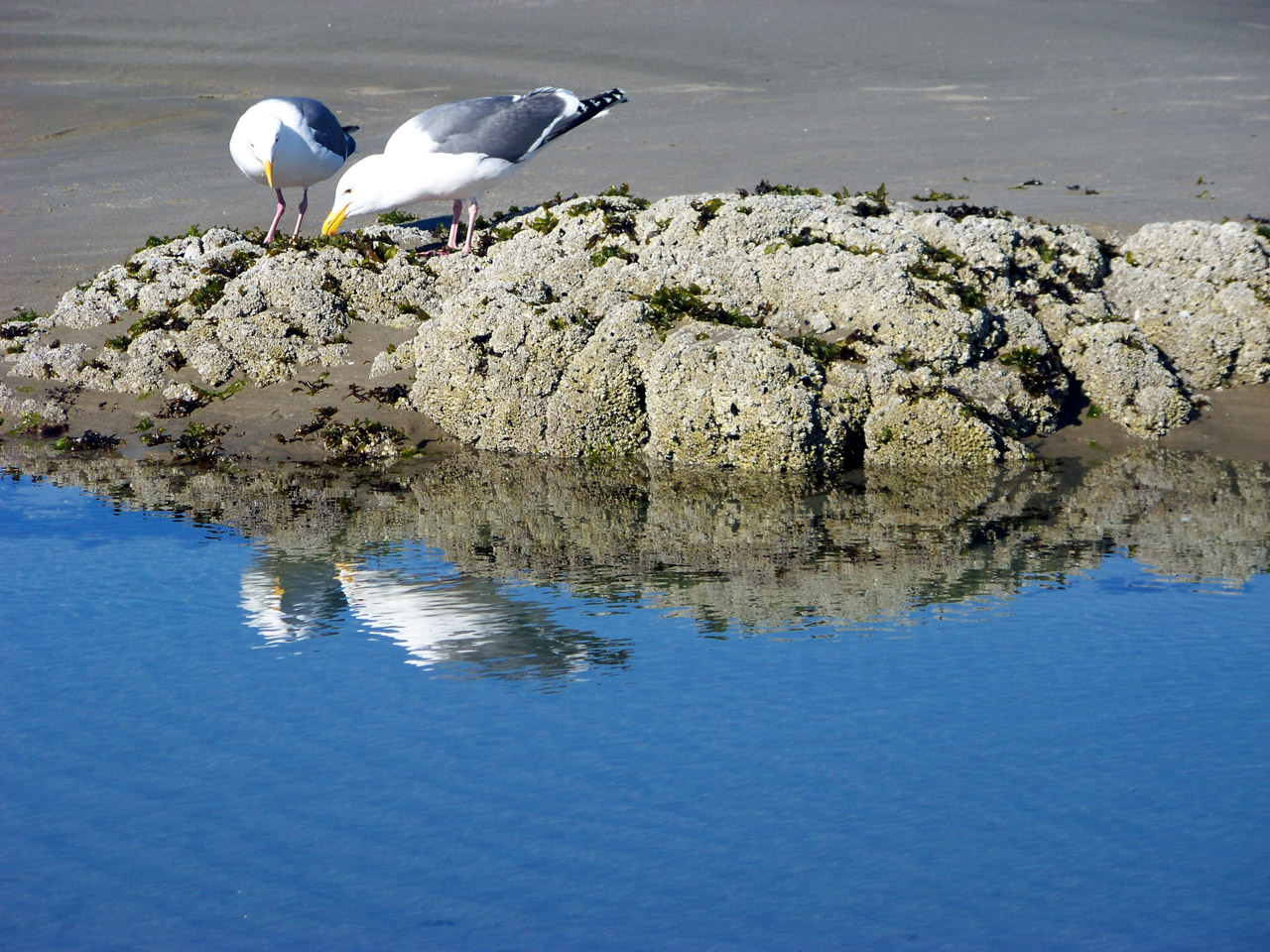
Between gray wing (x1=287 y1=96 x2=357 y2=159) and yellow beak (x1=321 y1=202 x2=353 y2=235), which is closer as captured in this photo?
yellow beak (x1=321 y1=202 x2=353 y2=235)

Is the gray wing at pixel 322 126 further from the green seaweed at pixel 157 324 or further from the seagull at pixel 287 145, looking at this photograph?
the green seaweed at pixel 157 324

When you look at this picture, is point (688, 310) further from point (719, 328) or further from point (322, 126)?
point (322, 126)

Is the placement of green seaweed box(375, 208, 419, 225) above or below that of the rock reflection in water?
above

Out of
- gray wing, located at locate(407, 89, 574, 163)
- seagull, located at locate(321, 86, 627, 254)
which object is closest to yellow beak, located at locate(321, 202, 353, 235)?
seagull, located at locate(321, 86, 627, 254)

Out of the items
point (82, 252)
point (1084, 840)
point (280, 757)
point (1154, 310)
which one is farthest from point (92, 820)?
point (82, 252)

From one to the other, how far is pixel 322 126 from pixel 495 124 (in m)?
1.70

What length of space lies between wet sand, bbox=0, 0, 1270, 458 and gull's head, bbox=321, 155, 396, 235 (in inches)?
95.3

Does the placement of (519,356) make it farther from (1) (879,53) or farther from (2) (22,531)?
(1) (879,53)

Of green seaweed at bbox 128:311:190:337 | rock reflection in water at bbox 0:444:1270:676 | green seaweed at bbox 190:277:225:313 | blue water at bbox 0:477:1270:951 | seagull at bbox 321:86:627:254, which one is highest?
seagull at bbox 321:86:627:254

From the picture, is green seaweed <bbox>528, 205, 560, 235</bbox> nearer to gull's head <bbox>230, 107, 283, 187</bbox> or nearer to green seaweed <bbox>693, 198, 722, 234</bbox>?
green seaweed <bbox>693, 198, 722, 234</bbox>

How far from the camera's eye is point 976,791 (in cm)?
354

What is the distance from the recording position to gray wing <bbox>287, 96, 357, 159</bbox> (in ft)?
32.9

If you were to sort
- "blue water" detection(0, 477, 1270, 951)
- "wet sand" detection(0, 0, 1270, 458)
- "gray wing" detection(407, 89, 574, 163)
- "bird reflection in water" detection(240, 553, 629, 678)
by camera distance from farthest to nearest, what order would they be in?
1. "wet sand" detection(0, 0, 1270, 458)
2. "gray wing" detection(407, 89, 574, 163)
3. "bird reflection in water" detection(240, 553, 629, 678)
4. "blue water" detection(0, 477, 1270, 951)

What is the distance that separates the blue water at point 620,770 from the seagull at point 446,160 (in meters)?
4.44
